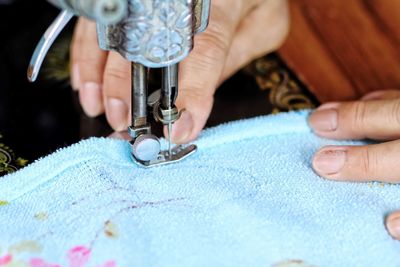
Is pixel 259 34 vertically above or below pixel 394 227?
above

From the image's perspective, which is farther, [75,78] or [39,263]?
[75,78]

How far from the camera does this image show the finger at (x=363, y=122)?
2.88ft

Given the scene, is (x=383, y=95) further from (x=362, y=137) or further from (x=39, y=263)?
(x=39, y=263)

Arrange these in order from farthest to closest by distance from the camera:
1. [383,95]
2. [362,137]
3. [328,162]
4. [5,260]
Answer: [383,95] < [362,137] < [328,162] < [5,260]

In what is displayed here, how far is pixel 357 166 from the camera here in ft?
2.63

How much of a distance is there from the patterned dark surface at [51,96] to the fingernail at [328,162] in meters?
0.18

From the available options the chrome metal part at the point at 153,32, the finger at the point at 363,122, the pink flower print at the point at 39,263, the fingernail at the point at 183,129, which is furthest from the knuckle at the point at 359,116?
the pink flower print at the point at 39,263

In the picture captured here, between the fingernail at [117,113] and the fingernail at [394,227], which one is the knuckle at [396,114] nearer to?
the fingernail at [394,227]

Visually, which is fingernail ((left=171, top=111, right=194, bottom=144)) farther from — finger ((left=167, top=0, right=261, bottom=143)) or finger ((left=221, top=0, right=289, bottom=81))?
finger ((left=221, top=0, right=289, bottom=81))

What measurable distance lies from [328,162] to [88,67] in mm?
378

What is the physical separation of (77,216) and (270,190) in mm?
218

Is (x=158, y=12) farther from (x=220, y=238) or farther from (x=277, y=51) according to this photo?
(x=277, y=51)

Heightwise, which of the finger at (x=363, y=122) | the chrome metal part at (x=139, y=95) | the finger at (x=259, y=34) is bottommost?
the chrome metal part at (x=139, y=95)

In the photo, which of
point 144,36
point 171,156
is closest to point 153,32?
point 144,36
